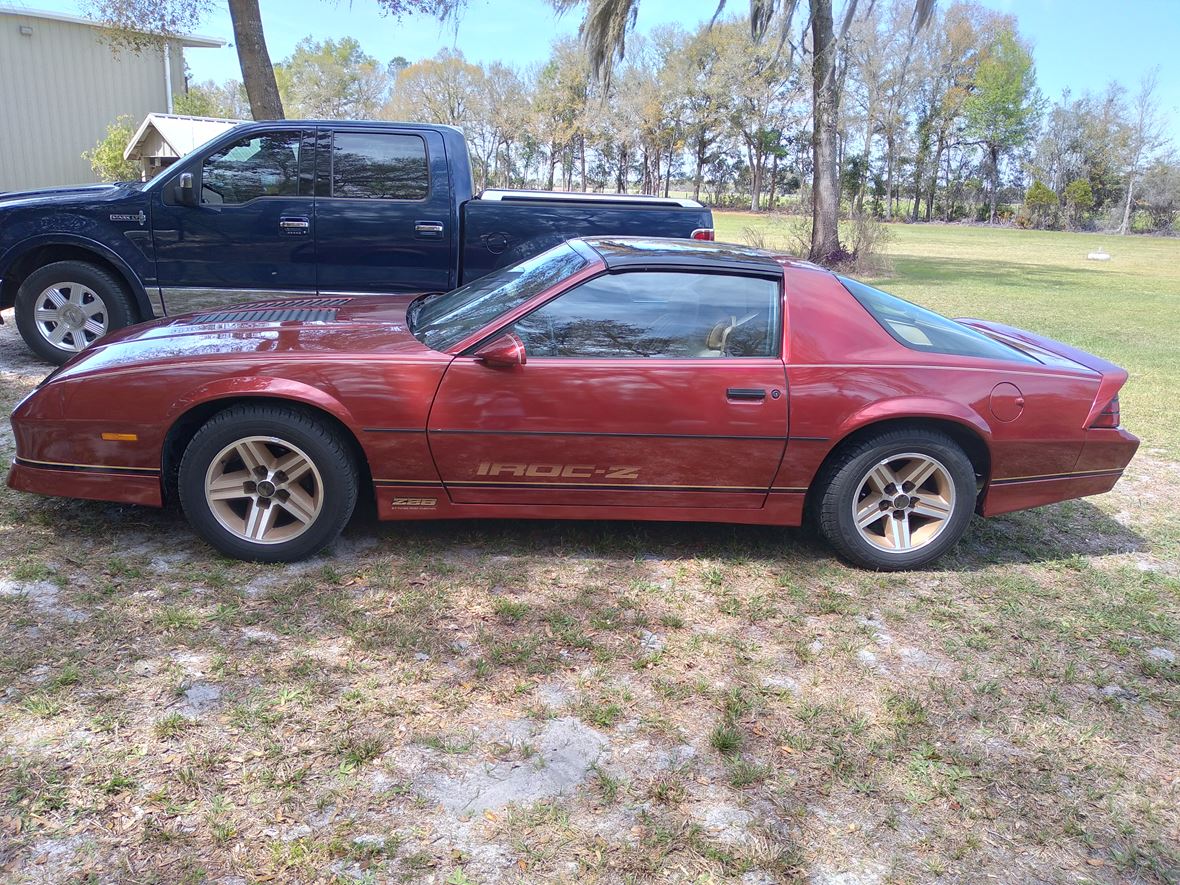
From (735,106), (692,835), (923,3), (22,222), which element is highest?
(735,106)

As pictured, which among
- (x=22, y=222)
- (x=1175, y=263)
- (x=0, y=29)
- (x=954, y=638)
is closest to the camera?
(x=954, y=638)

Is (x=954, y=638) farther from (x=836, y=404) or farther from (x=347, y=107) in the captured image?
(x=347, y=107)

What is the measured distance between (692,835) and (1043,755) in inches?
48.5

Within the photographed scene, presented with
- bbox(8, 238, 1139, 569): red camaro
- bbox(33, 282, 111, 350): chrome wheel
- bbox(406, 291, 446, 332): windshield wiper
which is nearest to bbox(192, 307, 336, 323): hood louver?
bbox(8, 238, 1139, 569): red camaro

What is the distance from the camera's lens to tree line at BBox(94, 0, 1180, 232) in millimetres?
52500

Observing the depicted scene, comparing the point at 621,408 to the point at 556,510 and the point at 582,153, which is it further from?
the point at 582,153

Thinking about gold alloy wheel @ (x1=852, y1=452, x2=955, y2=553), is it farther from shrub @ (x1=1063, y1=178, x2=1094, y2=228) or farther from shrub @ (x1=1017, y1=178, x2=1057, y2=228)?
shrub @ (x1=1063, y1=178, x2=1094, y2=228)

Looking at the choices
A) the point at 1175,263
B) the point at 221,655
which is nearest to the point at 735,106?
the point at 1175,263

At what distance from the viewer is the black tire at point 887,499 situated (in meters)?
3.86

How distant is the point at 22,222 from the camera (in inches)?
254

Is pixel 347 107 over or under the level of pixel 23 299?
over

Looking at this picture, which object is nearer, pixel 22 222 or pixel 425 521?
pixel 425 521

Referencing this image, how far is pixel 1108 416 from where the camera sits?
401 cm

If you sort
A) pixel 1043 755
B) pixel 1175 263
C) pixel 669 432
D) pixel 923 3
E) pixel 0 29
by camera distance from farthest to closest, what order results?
1. pixel 1175 263
2. pixel 0 29
3. pixel 923 3
4. pixel 669 432
5. pixel 1043 755
